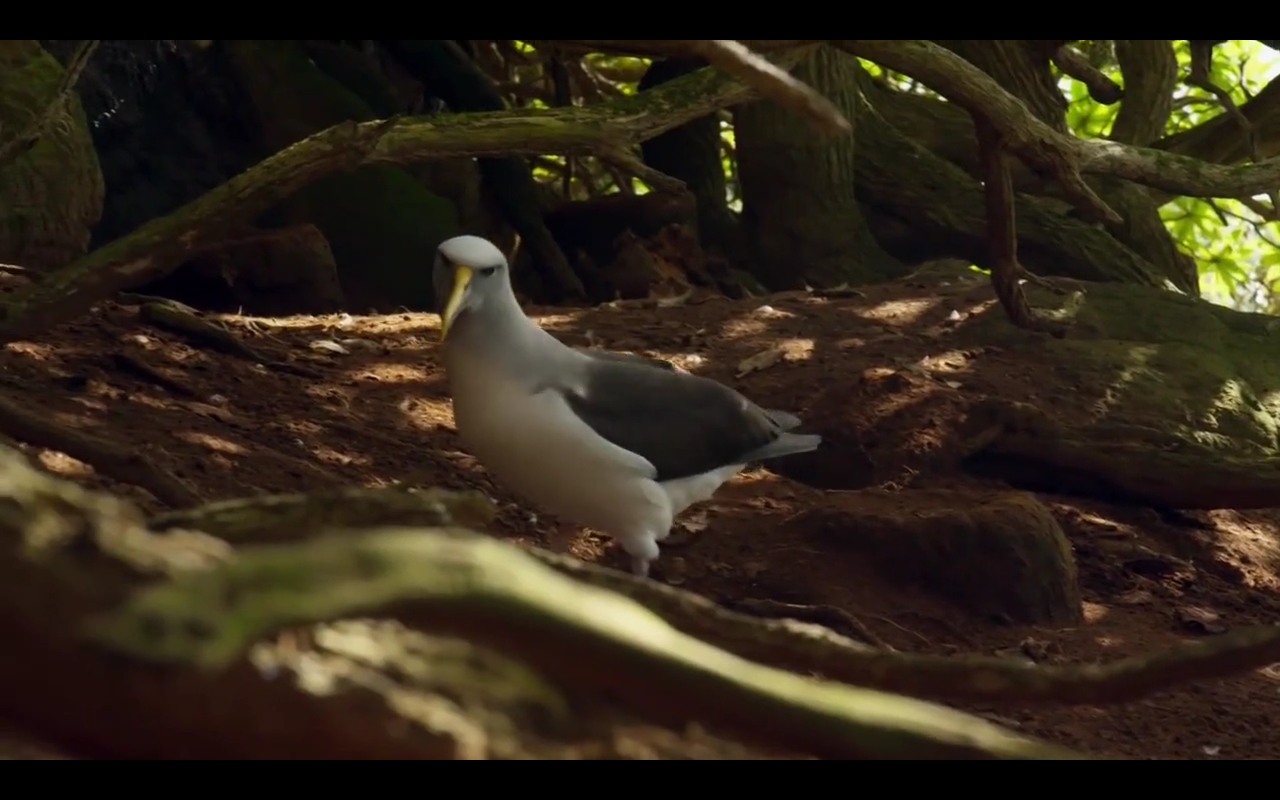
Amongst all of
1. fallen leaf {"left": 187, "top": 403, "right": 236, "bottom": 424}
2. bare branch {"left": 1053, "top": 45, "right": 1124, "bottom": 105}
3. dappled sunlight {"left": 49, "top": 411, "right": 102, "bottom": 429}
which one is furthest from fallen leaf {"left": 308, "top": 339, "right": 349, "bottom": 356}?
bare branch {"left": 1053, "top": 45, "right": 1124, "bottom": 105}

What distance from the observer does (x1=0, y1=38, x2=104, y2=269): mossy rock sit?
7008 mm

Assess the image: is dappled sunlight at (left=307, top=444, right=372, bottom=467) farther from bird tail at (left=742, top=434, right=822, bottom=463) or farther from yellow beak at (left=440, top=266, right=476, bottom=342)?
bird tail at (left=742, top=434, right=822, bottom=463)

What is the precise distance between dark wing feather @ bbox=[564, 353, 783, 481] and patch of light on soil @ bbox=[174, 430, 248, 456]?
3.85 feet

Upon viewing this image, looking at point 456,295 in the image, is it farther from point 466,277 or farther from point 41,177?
point 41,177

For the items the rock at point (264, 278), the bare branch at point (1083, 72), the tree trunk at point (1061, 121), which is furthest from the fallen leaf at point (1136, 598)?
the bare branch at point (1083, 72)

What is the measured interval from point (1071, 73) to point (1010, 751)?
8.71 meters

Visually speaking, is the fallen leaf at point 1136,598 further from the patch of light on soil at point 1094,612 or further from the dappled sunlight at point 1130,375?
the dappled sunlight at point 1130,375

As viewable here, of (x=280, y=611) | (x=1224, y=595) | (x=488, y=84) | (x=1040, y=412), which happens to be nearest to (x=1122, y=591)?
(x=1224, y=595)

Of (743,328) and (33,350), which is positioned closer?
(33,350)

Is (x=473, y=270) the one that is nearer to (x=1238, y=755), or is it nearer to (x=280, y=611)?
(x=1238, y=755)

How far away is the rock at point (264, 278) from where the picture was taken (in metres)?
7.77

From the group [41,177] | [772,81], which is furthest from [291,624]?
[41,177]

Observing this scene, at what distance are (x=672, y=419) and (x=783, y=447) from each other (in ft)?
1.76

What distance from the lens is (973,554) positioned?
5.41 metres
